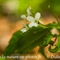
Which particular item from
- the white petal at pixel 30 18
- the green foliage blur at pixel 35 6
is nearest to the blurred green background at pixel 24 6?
the green foliage blur at pixel 35 6

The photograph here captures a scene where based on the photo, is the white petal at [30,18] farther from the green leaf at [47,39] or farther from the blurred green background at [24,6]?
the blurred green background at [24,6]

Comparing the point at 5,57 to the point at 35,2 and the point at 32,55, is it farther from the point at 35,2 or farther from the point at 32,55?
the point at 35,2

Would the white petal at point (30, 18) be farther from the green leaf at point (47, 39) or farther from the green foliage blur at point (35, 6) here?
the green foliage blur at point (35, 6)

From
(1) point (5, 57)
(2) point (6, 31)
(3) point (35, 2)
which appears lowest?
(1) point (5, 57)

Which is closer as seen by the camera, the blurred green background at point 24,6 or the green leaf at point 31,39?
the green leaf at point 31,39

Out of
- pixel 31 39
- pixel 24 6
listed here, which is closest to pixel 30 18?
pixel 31 39

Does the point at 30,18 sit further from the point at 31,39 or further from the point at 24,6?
the point at 24,6

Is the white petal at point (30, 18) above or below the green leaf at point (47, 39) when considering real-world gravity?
above

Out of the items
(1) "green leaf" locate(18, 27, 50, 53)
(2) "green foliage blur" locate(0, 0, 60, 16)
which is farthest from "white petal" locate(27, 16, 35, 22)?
(2) "green foliage blur" locate(0, 0, 60, 16)

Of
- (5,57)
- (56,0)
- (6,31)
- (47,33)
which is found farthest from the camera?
(6,31)

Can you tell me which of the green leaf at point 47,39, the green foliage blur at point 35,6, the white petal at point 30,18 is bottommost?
the green leaf at point 47,39

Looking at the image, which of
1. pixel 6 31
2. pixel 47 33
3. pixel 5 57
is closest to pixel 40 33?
pixel 47 33
